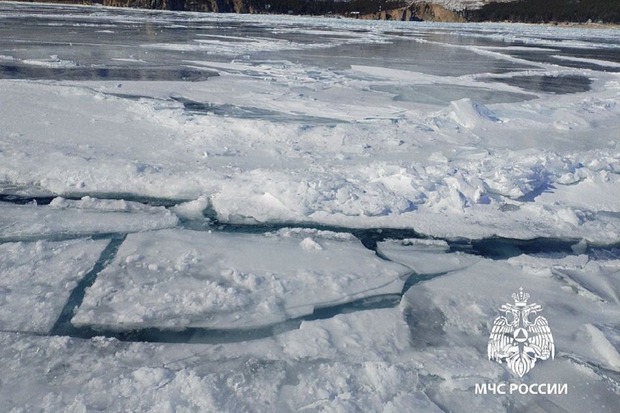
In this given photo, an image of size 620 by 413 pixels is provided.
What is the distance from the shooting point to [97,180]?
10.3ft

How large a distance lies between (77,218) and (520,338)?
258cm

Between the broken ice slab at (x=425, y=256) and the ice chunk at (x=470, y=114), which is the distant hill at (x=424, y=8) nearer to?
the ice chunk at (x=470, y=114)

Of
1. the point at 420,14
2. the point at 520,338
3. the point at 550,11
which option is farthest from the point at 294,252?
the point at 420,14

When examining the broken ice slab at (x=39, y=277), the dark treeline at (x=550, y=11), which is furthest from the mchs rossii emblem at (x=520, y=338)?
the dark treeline at (x=550, y=11)

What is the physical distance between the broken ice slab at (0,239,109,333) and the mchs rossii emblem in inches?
76.3

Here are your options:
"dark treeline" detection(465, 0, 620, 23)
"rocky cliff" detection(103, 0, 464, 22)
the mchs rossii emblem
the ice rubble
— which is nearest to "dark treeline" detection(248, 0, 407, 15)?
"rocky cliff" detection(103, 0, 464, 22)

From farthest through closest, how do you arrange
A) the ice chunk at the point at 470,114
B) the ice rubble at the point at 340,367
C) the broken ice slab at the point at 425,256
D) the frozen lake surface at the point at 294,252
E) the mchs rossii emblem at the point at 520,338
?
the ice chunk at the point at 470,114, the broken ice slab at the point at 425,256, the mchs rossii emblem at the point at 520,338, the frozen lake surface at the point at 294,252, the ice rubble at the point at 340,367

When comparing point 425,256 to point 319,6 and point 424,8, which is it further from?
point 424,8

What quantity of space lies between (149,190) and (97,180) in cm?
41

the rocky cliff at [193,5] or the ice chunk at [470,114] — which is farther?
the rocky cliff at [193,5]

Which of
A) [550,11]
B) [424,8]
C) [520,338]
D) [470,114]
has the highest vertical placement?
[424,8]

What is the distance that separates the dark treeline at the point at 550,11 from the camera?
45.0m

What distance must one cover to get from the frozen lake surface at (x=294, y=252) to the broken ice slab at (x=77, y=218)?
0.01 meters

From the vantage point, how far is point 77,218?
8.73ft
